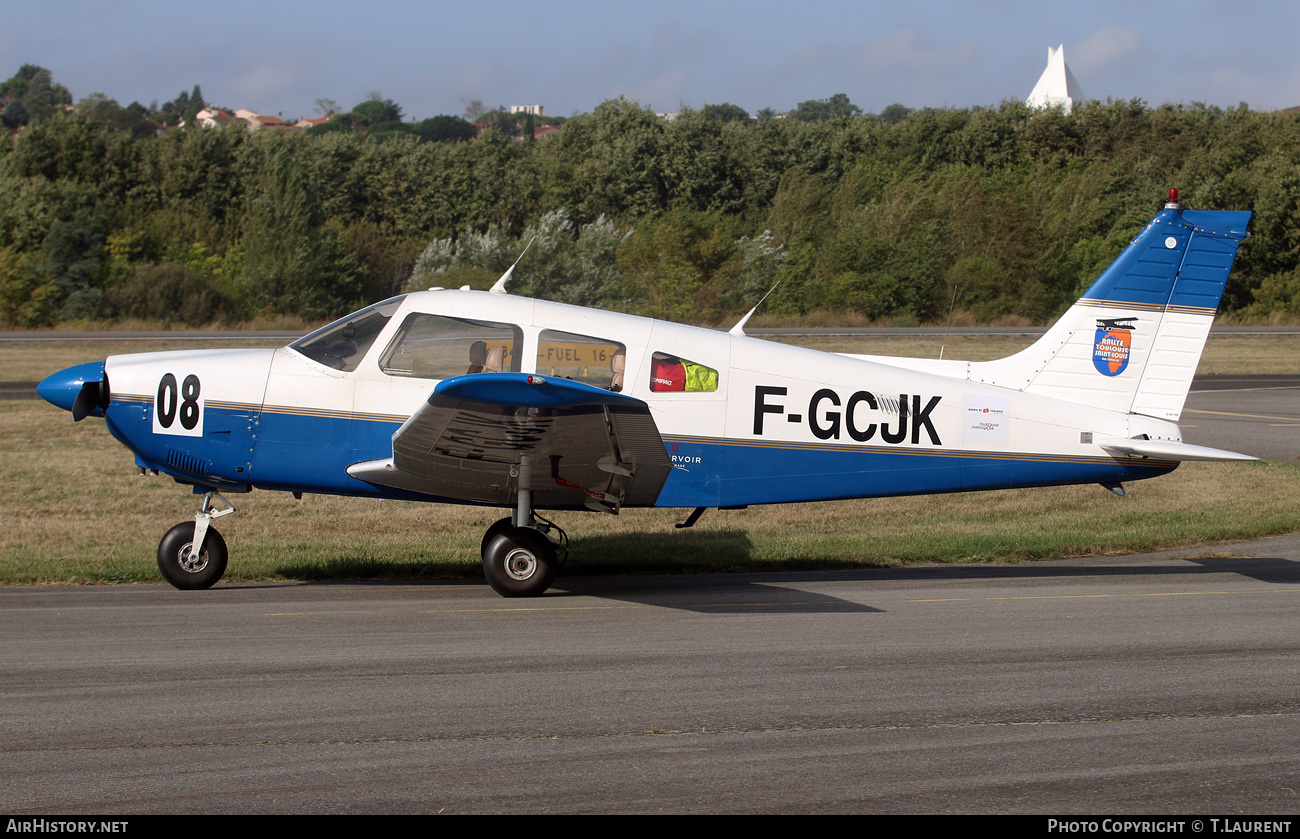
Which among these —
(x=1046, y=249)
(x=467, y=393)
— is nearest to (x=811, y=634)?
(x=467, y=393)

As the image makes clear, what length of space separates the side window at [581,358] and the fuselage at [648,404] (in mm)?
11

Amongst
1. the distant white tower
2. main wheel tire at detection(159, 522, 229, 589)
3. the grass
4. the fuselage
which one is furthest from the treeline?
the distant white tower

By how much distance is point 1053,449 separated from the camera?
8.66 metres

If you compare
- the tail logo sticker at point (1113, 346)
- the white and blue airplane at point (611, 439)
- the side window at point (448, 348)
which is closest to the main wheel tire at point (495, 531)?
the white and blue airplane at point (611, 439)

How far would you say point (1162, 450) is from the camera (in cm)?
841

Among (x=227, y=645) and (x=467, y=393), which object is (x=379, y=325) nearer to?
(x=467, y=393)

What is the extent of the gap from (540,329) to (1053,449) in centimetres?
433

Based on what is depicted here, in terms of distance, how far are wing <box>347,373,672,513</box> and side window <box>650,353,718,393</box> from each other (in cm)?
77

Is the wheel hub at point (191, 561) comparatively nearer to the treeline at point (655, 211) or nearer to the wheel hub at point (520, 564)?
the wheel hub at point (520, 564)

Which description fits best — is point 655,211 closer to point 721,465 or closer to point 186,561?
point 721,465

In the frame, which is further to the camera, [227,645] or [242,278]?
[242,278]

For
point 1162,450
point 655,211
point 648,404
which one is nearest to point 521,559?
point 648,404

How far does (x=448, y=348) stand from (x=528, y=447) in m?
1.15

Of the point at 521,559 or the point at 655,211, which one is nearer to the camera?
the point at 521,559
